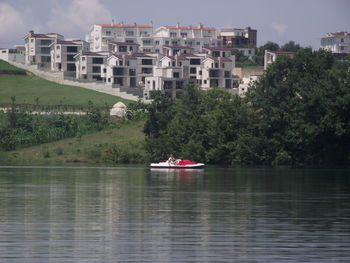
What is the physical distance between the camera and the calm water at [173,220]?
2775 cm

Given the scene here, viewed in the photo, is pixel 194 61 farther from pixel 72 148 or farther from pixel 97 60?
pixel 72 148

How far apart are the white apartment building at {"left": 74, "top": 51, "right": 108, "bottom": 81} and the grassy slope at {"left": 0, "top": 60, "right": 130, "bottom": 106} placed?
9804 mm

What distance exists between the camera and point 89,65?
176m

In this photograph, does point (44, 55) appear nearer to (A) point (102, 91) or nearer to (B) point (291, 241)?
(A) point (102, 91)

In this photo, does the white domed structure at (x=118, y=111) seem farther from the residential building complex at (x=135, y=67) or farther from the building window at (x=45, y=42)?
the building window at (x=45, y=42)

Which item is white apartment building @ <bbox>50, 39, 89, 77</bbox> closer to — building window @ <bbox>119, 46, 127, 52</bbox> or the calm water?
building window @ <bbox>119, 46, 127, 52</bbox>

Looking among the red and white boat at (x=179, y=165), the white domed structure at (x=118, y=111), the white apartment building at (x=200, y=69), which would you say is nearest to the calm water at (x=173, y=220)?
the red and white boat at (x=179, y=165)

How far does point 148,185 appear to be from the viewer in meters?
57.6

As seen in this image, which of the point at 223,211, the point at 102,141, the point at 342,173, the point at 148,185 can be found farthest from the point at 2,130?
the point at 223,211

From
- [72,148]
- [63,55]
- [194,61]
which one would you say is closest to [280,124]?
[72,148]

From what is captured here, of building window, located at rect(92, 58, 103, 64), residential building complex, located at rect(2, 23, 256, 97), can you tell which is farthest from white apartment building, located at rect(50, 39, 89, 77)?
building window, located at rect(92, 58, 103, 64)

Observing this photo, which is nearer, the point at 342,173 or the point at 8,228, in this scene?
the point at 8,228

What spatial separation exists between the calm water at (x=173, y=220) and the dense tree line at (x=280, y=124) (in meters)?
25.8

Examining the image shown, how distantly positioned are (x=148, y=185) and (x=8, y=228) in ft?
81.8
